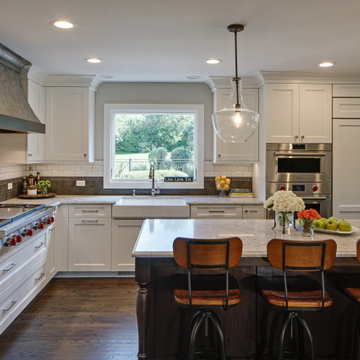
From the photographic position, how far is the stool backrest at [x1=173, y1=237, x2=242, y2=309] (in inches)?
89.3

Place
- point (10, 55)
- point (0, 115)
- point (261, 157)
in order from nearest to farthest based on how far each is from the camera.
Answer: point (0, 115), point (10, 55), point (261, 157)

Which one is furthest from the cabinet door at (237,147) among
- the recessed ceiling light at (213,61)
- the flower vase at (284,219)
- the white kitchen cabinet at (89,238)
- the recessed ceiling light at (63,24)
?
the recessed ceiling light at (63,24)

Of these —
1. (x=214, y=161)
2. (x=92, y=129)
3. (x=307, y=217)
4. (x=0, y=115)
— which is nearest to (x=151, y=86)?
(x=92, y=129)

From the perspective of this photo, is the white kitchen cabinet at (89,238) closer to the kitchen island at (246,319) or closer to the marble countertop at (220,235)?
the marble countertop at (220,235)

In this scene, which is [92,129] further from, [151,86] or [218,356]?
[218,356]

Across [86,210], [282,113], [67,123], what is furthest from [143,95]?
[282,113]

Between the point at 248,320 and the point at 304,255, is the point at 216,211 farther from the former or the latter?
the point at 304,255

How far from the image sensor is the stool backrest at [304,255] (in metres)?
2.25

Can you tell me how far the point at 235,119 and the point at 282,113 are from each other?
79.3 inches

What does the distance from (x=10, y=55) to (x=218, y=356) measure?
334 centimetres

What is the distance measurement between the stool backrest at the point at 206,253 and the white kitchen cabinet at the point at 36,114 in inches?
113

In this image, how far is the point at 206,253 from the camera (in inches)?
89.7

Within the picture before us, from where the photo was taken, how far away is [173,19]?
2.90m

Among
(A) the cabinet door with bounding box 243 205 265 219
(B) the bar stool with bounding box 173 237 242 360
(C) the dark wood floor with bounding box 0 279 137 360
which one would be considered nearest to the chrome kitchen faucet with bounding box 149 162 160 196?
(A) the cabinet door with bounding box 243 205 265 219
